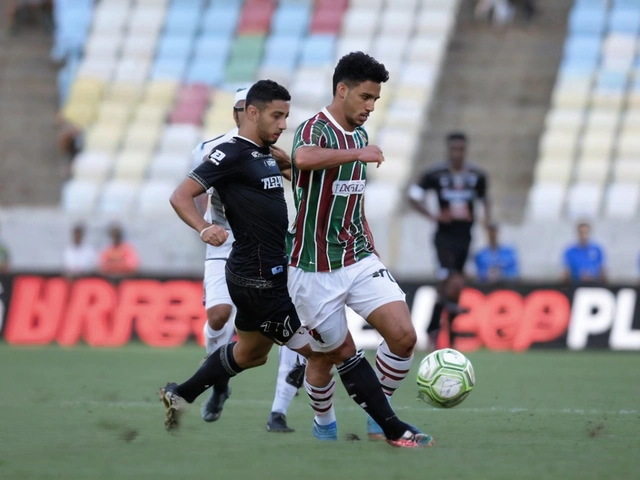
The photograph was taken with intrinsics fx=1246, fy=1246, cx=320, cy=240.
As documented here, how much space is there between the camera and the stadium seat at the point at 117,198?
20.9 meters

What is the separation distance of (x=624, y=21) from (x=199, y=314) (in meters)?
10.3

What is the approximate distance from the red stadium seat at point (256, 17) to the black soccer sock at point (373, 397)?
59.9ft

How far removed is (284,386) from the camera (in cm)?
789

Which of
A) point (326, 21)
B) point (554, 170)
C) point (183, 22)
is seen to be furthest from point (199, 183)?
point (183, 22)

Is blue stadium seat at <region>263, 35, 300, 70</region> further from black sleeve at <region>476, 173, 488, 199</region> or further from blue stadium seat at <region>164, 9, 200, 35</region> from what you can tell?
black sleeve at <region>476, 173, 488, 199</region>

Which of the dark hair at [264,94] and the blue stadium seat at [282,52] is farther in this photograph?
the blue stadium seat at [282,52]

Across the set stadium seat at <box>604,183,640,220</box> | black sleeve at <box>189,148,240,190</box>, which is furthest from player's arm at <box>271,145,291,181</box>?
stadium seat at <box>604,183,640,220</box>

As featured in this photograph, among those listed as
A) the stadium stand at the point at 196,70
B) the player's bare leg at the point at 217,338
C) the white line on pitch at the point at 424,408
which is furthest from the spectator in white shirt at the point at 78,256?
the player's bare leg at the point at 217,338

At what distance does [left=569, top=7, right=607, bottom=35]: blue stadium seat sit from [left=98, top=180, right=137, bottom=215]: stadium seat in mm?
8408

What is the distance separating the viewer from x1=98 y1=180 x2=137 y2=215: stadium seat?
20.9 meters

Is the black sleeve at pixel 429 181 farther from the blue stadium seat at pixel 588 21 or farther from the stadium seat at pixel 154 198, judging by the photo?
the blue stadium seat at pixel 588 21

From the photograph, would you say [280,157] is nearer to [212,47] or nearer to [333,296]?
[333,296]

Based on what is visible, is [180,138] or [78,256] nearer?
[78,256]

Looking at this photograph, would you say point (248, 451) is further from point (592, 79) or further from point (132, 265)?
point (592, 79)
